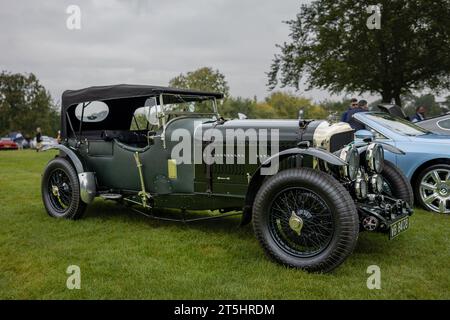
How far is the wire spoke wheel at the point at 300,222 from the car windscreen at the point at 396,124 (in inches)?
133

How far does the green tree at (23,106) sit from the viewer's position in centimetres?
4944

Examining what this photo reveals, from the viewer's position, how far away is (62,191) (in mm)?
5973

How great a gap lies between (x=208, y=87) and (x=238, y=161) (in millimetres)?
20954

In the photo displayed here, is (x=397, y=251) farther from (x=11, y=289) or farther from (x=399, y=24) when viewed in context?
(x=399, y=24)

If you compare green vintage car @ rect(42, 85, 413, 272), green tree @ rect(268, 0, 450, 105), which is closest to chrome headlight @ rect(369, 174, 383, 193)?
green vintage car @ rect(42, 85, 413, 272)

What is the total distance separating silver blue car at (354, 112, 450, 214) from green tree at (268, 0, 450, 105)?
43.8 feet

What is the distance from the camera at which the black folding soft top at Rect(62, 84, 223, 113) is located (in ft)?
17.0

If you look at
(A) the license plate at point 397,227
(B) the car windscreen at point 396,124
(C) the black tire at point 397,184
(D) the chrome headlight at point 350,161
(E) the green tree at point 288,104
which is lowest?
(A) the license plate at point 397,227

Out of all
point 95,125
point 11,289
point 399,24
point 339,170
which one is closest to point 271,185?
point 339,170

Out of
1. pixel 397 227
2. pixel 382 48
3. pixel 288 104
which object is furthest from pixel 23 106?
pixel 397 227

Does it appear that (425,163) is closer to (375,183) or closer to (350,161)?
(375,183)

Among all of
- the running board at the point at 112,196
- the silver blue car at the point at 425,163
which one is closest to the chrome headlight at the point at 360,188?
the silver blue car at the point at 425,163

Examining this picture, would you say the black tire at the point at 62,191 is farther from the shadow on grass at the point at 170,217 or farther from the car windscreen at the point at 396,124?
the car windscreen at the point at 396,124

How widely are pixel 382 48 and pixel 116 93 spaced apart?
1699cm
